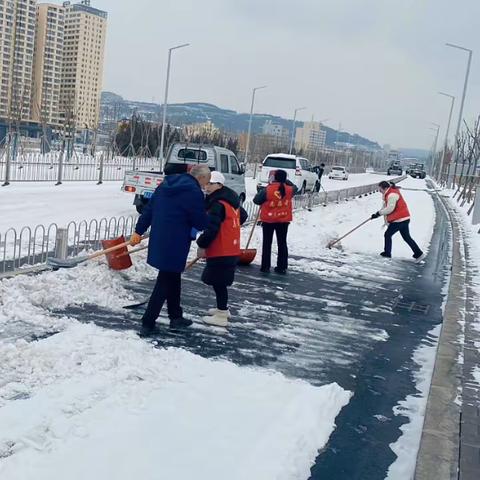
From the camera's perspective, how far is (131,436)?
3.78m

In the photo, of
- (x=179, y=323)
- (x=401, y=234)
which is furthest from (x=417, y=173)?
→ (x=179, y=323)

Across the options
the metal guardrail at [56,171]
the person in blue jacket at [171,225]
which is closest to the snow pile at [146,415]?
the person in blue jacket at [171,225]

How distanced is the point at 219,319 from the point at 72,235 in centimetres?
621

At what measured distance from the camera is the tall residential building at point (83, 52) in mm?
64438

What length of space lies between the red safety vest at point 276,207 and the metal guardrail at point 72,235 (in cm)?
232

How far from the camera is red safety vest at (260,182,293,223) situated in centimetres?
948

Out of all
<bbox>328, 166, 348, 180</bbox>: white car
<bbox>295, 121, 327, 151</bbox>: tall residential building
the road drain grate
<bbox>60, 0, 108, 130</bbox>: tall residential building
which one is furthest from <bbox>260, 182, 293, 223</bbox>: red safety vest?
<bbox>295, 121, 327, 151</bbox>: tall residential building

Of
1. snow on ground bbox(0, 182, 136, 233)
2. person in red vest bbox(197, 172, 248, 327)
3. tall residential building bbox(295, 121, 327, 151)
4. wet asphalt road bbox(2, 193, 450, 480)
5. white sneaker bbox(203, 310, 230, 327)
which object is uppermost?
tall residential building bbox(295, 121, 327, 151)

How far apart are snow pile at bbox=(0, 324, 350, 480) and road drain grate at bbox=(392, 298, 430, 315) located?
139 inches

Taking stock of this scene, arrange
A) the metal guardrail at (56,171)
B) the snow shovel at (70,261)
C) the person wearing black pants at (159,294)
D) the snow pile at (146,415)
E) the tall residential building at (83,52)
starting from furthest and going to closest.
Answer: the tall residential building at (83,52) → the metal guardrail at (56,171) → the snow shovel at (70,261) → the person wearing black pants at (159,294) → the snow pile at (146,415)

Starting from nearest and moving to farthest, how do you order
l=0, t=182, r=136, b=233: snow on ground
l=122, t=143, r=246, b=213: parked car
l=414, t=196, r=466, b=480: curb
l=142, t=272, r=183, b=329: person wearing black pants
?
l=414, t=196, r=466, b=480: curb < l=142, t=272, r=183, b=329: person wearing black pants < l=0, t=182, r=136, b=233: snow on ground < l=122, t=143, r=246, b=213: parked car

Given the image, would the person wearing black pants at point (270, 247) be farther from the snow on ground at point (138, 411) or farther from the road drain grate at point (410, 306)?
the snow on ground at point (138, 411)

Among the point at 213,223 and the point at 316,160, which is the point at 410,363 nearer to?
the point at 213,223

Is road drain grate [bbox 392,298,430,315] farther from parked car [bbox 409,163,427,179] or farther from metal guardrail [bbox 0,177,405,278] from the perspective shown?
parked car [bbox 409,163,427,179]
